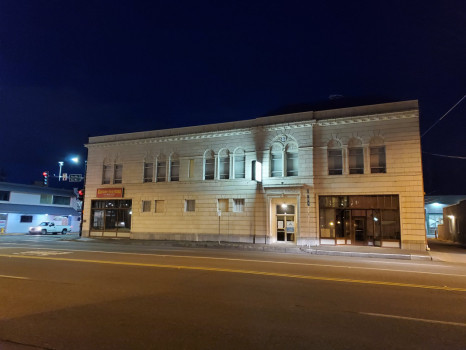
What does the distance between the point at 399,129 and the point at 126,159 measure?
896 inches

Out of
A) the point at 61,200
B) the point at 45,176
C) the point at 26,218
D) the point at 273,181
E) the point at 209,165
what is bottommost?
the point at 26,218

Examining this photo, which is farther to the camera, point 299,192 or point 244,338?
point 299,192

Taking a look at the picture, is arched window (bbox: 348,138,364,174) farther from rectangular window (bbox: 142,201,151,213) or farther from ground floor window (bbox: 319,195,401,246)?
rectangular window (bbox: 142,201,151,213)

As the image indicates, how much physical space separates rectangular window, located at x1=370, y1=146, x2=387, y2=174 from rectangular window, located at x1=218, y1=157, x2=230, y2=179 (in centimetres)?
1086

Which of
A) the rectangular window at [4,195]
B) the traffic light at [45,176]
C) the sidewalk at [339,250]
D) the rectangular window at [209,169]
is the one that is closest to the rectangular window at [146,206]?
the sidewalk at [339,250]

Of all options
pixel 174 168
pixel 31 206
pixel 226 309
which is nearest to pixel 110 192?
pixel 174 168

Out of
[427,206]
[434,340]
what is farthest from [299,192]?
[427,206]

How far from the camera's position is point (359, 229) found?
22.9 meters

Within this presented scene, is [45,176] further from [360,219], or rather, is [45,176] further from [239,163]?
[360,219]

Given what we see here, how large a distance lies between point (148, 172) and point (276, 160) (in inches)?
473

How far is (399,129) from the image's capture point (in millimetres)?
22094

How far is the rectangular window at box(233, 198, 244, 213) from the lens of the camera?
26062mm

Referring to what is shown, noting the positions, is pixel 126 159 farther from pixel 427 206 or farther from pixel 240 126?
pixel 427 206

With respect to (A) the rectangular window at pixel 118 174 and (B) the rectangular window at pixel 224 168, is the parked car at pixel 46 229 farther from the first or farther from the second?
(B) the rectangular window at pixel 224 168
